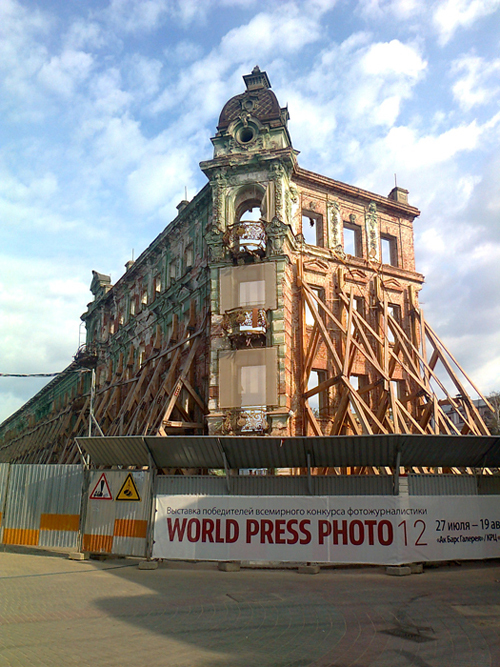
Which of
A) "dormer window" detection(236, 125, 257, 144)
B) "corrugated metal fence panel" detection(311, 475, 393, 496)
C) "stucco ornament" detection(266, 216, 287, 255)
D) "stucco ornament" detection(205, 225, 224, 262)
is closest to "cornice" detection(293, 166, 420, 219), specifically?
"dormer window" detection(236, 125, 257, 144)

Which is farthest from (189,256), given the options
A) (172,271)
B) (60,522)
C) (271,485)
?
(271,485)

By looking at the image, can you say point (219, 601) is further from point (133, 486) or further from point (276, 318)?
point (276, 318)

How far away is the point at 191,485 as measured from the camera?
13.9 m

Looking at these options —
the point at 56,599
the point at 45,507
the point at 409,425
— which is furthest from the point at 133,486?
the point at 409,425

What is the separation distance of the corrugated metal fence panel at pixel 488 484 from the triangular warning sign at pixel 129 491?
8.48 metres

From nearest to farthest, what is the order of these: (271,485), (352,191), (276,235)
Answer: (271,485)
(276,235)
(352,191)

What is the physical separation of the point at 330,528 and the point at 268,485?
1853 millimetres

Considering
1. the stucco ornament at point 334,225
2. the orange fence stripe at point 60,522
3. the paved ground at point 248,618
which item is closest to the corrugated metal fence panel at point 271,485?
the paved ground at point 248,618

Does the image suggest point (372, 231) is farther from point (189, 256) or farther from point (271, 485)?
point (271, 485)

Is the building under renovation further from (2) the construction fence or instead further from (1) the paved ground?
(1) the paved ground

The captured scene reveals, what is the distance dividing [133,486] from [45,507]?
3.37m

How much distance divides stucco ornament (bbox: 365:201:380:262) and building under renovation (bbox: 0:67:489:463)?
52mm

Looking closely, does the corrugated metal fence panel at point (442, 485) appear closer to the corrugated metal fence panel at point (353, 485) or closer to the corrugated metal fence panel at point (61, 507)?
the corrugated metal fence panel at point (353, 485)

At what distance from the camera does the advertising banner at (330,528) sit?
12.6 meters
